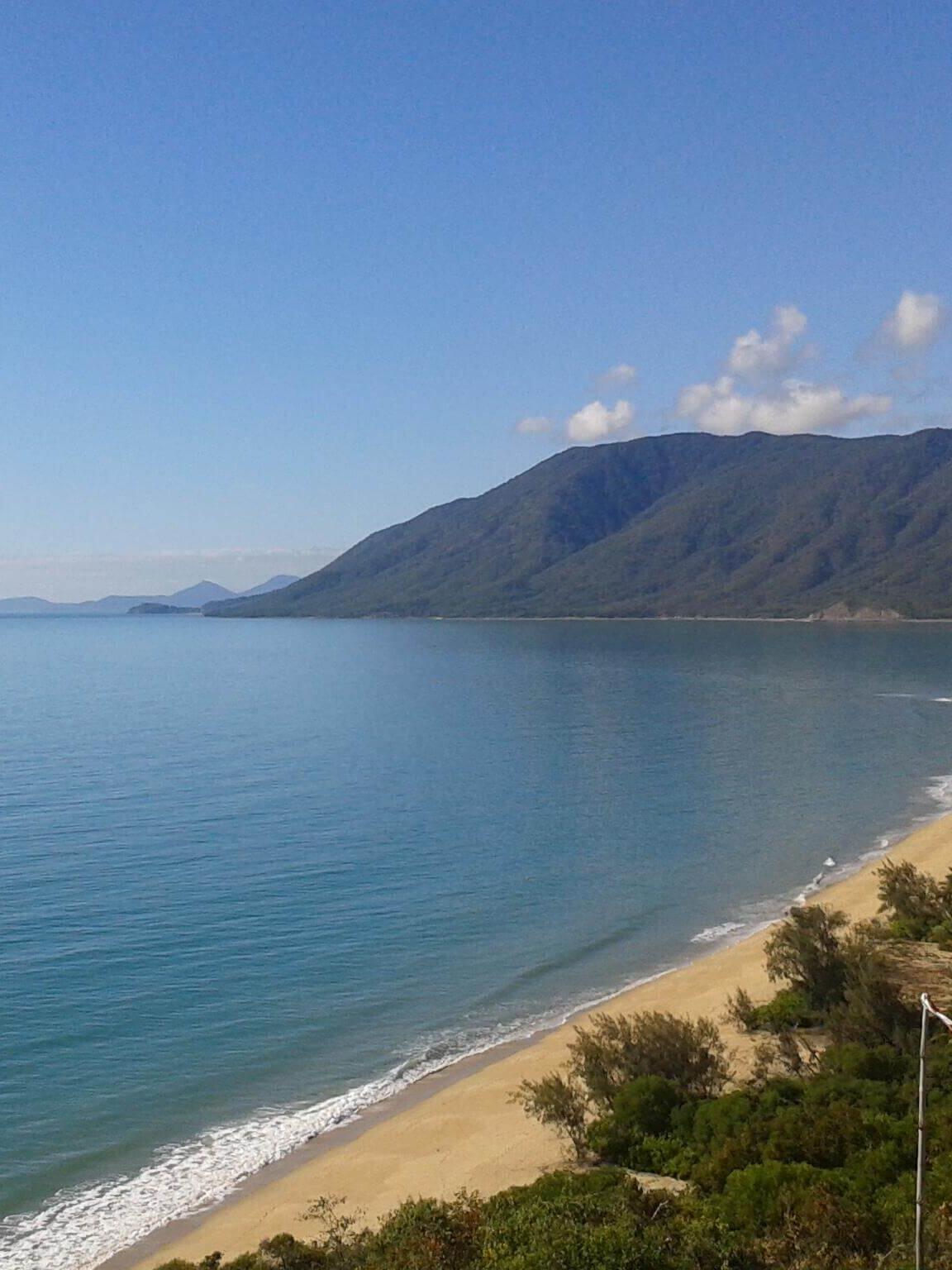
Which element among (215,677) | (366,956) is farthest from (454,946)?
(215,677)

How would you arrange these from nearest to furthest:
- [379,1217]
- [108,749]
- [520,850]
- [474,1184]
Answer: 1. [379,1217]
2. [474,1184]
3. [520,850]
4. [108,749]

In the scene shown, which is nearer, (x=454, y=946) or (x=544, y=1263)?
(x=544, y=1263)

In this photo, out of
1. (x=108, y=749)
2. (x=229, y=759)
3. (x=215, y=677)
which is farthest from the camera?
(x=215, y=677)

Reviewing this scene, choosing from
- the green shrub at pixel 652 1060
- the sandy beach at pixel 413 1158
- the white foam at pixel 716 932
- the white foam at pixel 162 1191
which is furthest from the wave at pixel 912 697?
the white foam at pixel 162 1191

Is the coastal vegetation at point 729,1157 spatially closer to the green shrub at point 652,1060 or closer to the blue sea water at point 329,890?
the green shrub at point 652,1060

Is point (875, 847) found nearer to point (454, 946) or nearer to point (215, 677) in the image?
point (454, 946)

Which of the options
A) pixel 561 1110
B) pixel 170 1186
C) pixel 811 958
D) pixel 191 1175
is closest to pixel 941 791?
pixel 811 958
